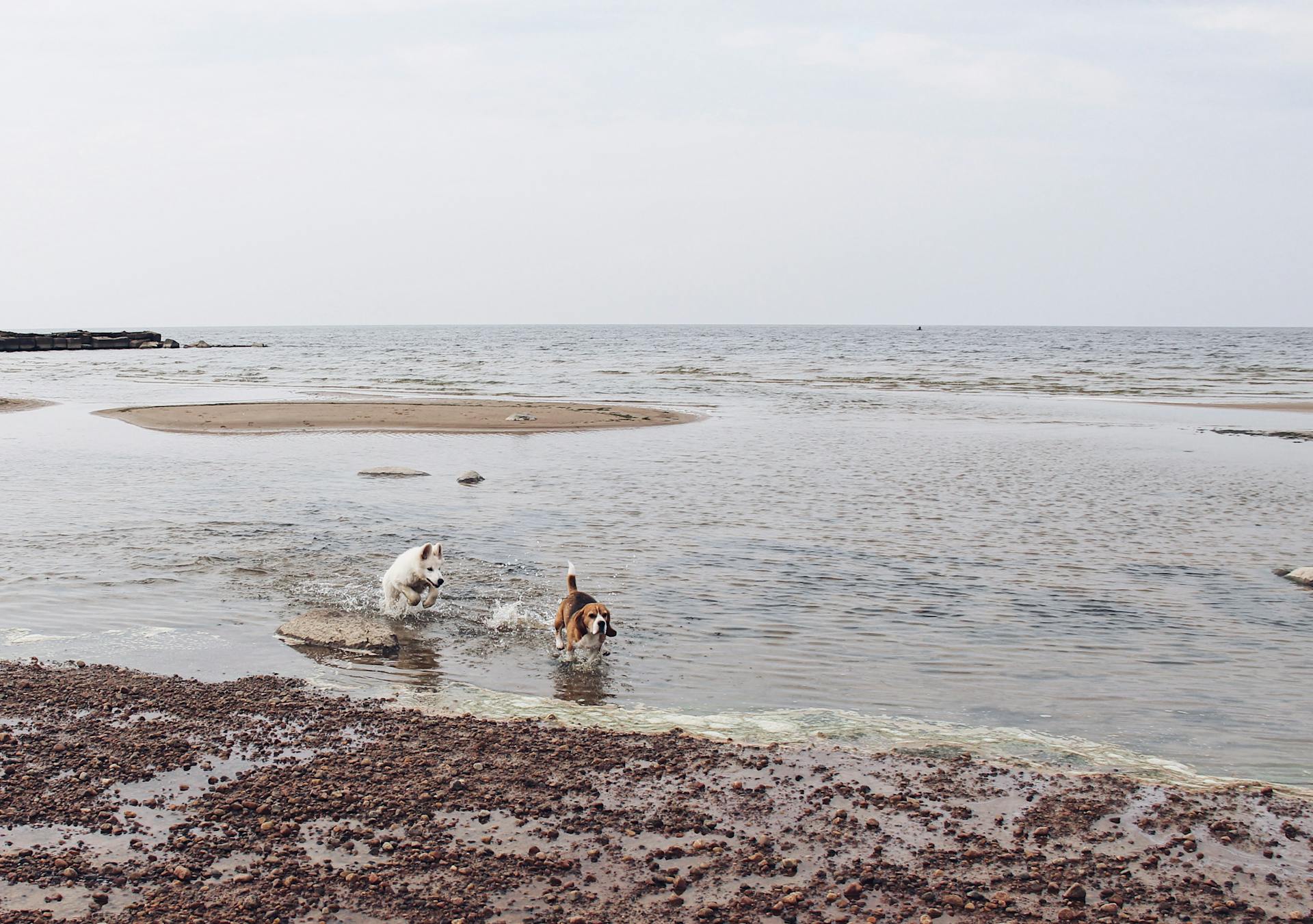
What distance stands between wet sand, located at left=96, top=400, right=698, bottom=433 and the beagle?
19.4 metres

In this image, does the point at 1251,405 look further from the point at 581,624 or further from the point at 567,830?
the point at 567,830

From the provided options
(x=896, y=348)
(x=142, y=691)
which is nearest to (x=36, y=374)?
(x=142, y=691)

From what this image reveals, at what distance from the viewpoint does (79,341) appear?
9631 cm

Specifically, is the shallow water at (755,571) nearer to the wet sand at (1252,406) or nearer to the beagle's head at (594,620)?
the beagle's head at (594,620)

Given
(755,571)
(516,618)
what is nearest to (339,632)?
(516,618)

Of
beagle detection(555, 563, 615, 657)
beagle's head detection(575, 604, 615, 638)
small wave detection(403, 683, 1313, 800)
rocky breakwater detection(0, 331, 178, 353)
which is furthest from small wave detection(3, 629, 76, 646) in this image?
rocky breakwater detection(0, 331, 178, 353)

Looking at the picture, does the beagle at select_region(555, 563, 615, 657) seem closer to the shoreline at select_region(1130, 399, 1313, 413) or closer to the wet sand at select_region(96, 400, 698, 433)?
the wet sand at select_region(96, 400, 698, 433)

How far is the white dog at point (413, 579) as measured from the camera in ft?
33.7

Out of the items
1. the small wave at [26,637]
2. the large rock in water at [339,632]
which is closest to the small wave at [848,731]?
the large rock in water at [339,632]

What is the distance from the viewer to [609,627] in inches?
356

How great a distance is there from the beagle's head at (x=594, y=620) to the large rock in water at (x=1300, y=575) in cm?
819

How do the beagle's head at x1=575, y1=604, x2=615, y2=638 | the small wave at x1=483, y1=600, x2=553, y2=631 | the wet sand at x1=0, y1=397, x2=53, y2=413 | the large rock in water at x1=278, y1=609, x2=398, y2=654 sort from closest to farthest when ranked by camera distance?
1. the beagle's head at x1=575, y1=604, x2=615, y2=638
2. the large rock in water at x1=278, y1=609, x2=398, y2=654
3. the small wave at x1=483, y1=600, x2=553, y2=631
4. the wet sand at x1=0, y1=397, x2=53, y2=413

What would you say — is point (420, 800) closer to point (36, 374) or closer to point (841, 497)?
point (841, 497)

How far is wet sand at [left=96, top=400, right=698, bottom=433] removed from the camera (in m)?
29.1
